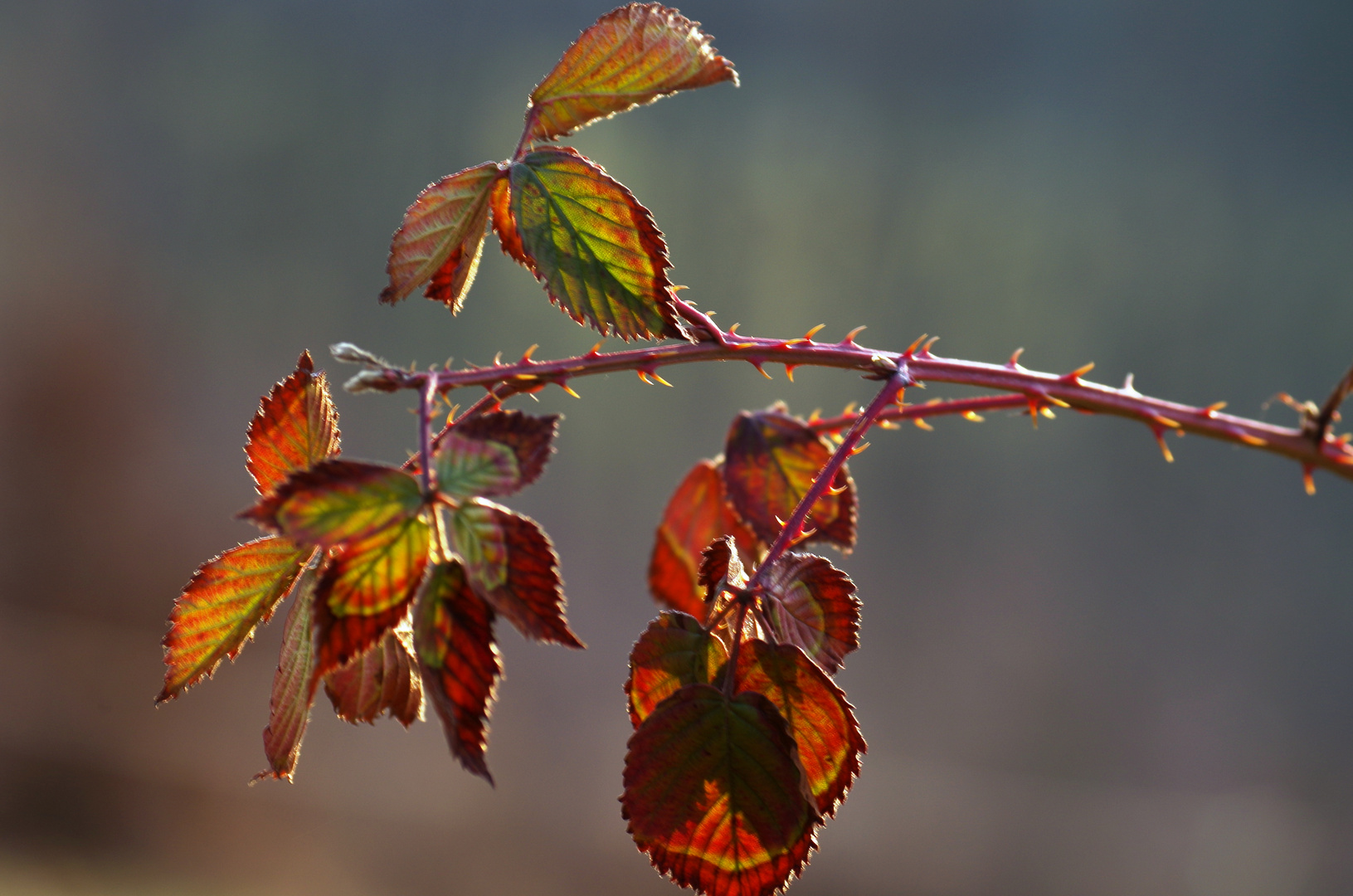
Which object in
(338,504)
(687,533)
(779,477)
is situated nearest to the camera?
(338,504)

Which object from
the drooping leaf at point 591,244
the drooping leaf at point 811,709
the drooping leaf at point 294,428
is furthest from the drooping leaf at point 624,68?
the drooping leaf at point 811,709

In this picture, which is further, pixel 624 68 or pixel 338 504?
pixel 624 68

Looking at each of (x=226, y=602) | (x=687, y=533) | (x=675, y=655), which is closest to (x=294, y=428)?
(x=226, y=602)

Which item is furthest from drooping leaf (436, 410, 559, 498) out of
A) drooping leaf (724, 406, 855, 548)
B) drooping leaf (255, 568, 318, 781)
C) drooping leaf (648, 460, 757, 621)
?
drooping leaf (648, 460, 757, 621)

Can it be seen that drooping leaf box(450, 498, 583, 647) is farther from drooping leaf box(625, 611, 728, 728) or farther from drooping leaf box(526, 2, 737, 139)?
drooping leaf box(526, 2, 737, 139)

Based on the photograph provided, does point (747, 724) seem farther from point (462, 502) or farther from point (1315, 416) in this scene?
point (1315, 416)

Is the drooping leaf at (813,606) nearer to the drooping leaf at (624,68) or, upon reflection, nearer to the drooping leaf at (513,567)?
the drooping leaf at (513,567)

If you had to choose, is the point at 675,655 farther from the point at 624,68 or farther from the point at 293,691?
the point at 624,68
